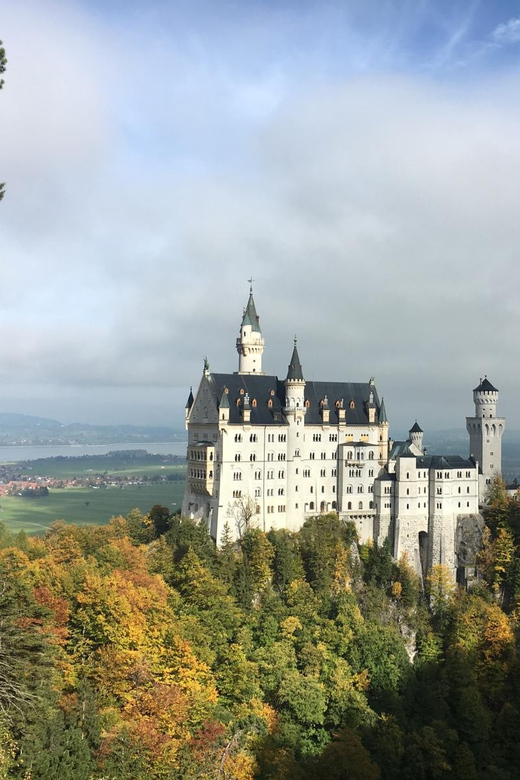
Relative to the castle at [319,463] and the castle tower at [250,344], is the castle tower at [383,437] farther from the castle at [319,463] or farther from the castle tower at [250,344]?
the castle tower at [250,344]

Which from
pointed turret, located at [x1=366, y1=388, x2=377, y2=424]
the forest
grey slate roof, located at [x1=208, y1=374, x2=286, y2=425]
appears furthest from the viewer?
pointed turret, located at [x1=366, y1=388, x2=377, y2=424]

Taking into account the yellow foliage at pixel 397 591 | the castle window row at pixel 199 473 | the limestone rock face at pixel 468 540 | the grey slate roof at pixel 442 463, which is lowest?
the yellow foliage at pixel 397 591

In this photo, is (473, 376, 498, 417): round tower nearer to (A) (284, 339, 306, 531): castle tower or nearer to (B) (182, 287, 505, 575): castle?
(B) (182, 287, 505, 575): castle

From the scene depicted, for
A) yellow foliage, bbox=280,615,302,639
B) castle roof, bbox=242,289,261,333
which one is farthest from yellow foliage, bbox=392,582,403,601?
castle roof, bbox=242,289,261,333

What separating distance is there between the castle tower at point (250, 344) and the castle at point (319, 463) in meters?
0.13

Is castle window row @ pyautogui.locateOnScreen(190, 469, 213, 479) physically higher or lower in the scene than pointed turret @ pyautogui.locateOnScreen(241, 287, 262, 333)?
lower

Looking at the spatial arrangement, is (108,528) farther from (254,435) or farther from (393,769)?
(393,769)

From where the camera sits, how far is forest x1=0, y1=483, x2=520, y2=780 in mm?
43031

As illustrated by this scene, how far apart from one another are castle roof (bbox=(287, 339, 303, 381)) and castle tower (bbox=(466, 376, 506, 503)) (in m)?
23.3

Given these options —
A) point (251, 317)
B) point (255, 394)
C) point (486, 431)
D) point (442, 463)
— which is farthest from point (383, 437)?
point (251, 317)

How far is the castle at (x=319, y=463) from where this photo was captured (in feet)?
267

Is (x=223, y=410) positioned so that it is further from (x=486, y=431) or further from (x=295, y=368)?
(x=486, y=431)

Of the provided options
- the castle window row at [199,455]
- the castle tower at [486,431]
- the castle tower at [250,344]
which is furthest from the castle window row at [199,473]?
the castle tower at [486,431]

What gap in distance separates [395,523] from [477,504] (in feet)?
34.0
